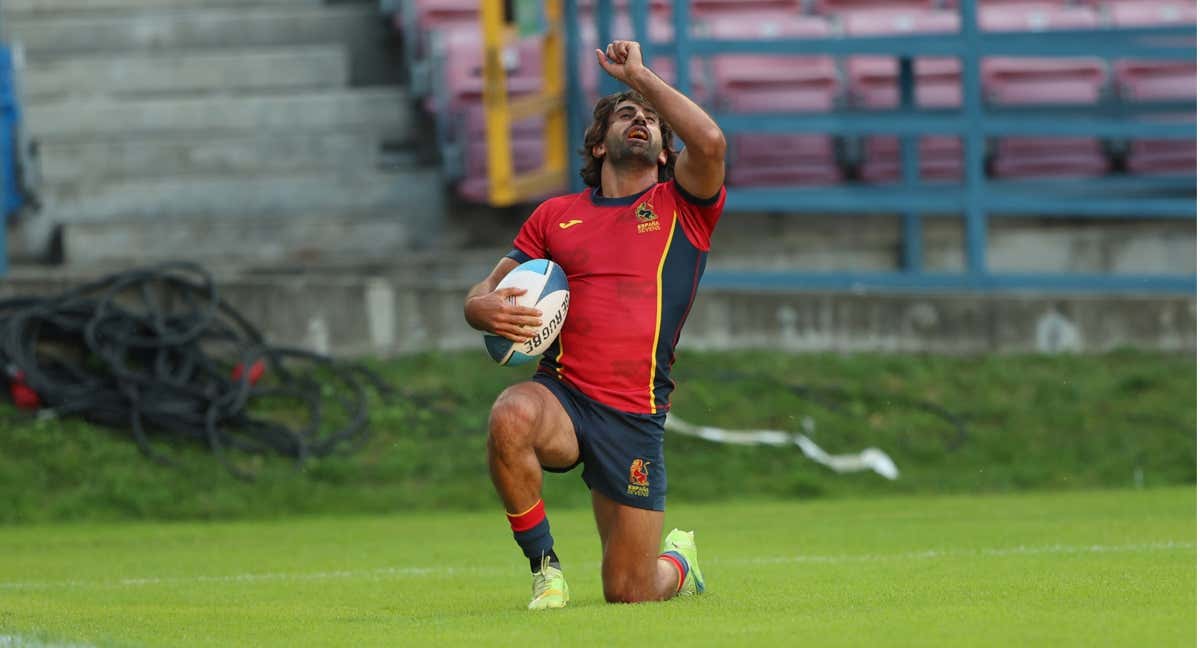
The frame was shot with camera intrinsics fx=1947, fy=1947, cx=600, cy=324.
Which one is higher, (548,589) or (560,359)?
(560,359)

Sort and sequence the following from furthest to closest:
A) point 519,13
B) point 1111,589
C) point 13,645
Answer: point 519,13
point 1111,589
point 13,645

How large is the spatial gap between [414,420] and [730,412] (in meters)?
2.42

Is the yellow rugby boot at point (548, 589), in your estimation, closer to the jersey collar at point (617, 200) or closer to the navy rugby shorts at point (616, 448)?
the navy rugby shorts at point (616, 448)

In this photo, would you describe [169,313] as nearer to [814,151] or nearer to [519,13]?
[519,13]

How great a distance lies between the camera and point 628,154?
734 cm

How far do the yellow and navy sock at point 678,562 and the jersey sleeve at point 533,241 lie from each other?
1278 millimetres

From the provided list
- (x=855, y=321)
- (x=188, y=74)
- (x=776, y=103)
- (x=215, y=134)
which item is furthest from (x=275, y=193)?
(x=855, y=321)

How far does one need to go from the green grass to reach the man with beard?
20.6 ft

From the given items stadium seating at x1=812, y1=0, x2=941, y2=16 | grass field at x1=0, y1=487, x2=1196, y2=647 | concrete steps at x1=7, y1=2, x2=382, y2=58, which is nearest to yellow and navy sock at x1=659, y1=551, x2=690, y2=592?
grass field at x1=0, y1=487, x2=1196, y2=647

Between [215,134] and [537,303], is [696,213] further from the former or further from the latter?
[215,134]

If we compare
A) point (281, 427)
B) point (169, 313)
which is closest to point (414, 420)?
point (281, 427)

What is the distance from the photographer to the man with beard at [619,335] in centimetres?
719

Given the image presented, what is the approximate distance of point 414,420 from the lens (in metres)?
14.6

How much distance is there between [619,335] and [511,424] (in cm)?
60
